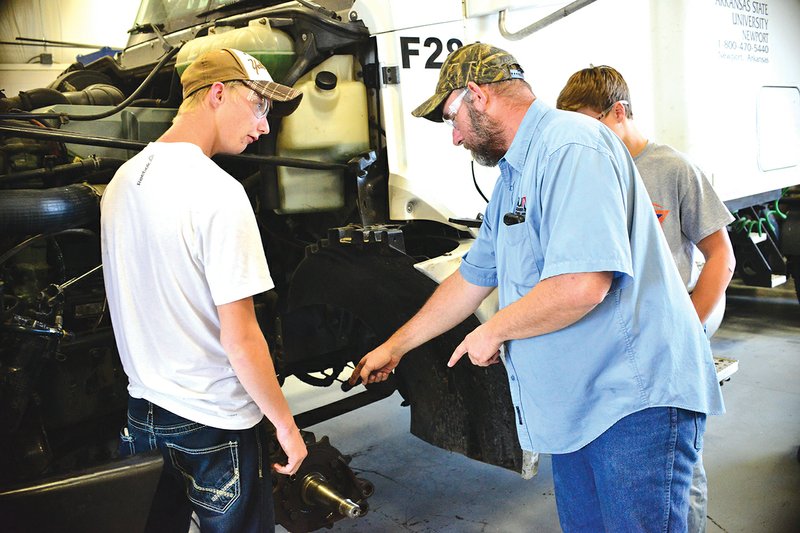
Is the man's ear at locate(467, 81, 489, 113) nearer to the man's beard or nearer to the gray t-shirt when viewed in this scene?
the man's beard

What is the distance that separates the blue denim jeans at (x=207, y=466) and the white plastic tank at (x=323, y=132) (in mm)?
980

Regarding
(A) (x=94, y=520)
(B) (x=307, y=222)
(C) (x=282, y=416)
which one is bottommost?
(A) (x=94, y=520)

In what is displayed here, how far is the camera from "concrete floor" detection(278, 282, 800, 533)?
318 cm

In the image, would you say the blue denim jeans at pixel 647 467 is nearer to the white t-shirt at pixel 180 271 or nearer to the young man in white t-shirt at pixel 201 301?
the young man in white t-shirt at pixel 201 301

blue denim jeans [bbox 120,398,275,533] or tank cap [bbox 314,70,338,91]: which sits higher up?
tank cap [bbox 314,70,338,91]

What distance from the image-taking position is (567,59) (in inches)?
128

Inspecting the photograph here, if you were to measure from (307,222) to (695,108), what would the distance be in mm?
2181

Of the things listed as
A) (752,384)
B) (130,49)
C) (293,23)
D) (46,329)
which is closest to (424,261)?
(293,23)

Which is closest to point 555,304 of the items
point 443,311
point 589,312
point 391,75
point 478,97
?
point 589,312

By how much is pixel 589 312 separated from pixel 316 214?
1514mm

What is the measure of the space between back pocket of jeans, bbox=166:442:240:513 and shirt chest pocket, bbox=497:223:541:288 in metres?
0.86

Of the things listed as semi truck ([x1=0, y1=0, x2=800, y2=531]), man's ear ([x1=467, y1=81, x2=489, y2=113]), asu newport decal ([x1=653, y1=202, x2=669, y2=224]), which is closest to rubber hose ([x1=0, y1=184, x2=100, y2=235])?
semi truck ([x1=0, y1=0, x2=800, y2=531])

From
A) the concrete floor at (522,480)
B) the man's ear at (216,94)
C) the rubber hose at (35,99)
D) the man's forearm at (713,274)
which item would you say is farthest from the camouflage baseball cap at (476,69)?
the concrete floor at (522,480)

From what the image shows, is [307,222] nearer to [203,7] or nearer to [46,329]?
[46,329]
